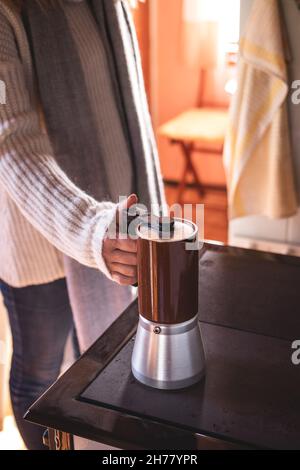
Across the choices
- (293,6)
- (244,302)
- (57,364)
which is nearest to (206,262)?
(244,302)

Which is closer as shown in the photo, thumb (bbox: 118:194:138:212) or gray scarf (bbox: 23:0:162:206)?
thumb (bbox: 118:194:138:212)

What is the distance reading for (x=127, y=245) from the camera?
2.51 ft

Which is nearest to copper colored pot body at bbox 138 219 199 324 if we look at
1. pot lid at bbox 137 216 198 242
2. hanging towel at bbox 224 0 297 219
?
pot lid at bbox 137 216 198 242

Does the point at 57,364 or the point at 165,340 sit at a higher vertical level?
the point at 165,340

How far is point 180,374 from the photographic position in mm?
714

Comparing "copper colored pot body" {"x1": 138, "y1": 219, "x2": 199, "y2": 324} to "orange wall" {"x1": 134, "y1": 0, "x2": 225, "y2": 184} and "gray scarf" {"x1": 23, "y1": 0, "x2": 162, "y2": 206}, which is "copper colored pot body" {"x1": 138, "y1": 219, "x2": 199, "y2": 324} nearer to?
"gray scarf" {"x1": 23, "y1": 0, "x2": 162, "y2": 206}

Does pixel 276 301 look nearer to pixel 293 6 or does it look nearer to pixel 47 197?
pixel 47 197

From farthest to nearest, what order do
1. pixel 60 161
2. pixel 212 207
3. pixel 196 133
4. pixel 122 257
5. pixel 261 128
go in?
pixel 212 207 → pixel 196 133 → pixel 261 128 → pixel 60 161 → pixel 122 257

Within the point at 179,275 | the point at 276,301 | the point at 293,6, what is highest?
the point at 293,6

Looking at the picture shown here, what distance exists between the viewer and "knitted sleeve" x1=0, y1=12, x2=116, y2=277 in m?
0.83

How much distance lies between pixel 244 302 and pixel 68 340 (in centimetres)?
54

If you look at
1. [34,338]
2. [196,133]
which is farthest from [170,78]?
[34,338]

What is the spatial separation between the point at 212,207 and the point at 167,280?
247cm

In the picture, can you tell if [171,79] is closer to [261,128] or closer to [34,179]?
[261,128]
